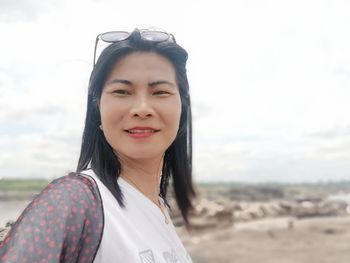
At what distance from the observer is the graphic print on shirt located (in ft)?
4.63

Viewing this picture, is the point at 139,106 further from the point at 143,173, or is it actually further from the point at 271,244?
the point at 271,244

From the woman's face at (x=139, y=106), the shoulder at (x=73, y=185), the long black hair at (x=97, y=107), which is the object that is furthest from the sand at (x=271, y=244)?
the shoulder at (x=73, y=185)

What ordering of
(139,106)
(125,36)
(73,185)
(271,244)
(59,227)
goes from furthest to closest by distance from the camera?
(271,244), (125,36), (139,106), (73,185), (59,227)

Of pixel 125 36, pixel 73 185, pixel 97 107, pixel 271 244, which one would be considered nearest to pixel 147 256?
pixel 73 185

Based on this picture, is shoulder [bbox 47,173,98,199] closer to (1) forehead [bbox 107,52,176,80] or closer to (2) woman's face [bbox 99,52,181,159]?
(2) woman's face [bbox 99,52,181,159]

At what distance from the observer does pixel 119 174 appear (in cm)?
167

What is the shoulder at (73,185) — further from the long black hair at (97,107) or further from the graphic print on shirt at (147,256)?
the graphic print on shirt at (147,256)

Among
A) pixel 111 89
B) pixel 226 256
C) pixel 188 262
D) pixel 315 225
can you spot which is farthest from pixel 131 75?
pixel 315 225

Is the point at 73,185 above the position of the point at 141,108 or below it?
below

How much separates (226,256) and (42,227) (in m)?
8.86

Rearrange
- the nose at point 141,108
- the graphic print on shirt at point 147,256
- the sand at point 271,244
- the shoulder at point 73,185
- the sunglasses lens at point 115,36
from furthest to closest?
the sand at point 271,244 → the sunglasses lens at point 115,36 → the nose at point 141,108 → the graphic print on shirt at point 147,256 → the shoulder at point 73,185

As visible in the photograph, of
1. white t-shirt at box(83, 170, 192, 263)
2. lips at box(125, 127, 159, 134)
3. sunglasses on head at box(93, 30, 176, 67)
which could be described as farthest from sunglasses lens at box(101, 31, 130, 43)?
white t-shirt at box(83, 170, 192, 263)

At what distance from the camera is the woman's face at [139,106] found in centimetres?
160

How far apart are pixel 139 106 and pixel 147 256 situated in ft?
1.63
